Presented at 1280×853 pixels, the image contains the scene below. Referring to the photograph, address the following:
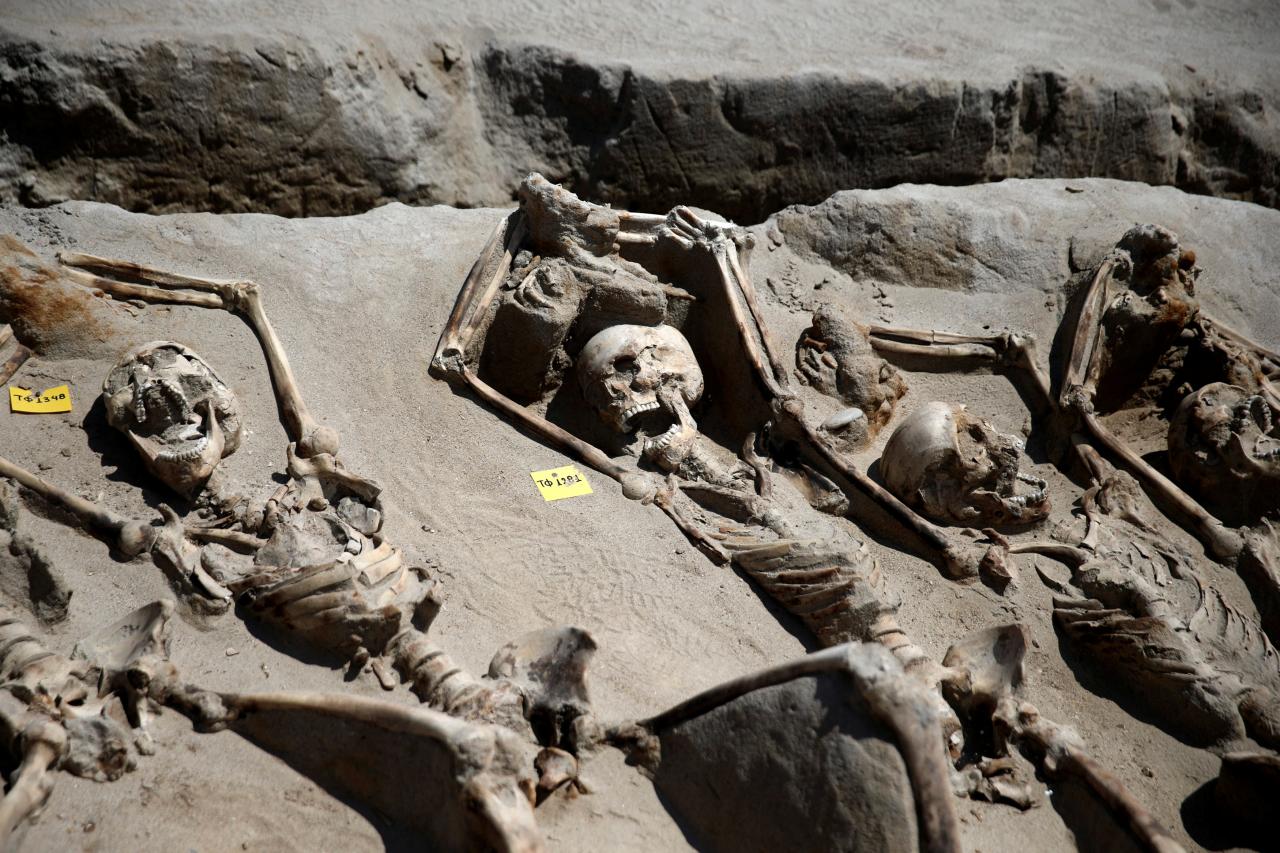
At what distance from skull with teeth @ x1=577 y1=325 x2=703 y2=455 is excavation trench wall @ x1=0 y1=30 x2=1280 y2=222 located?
1.85 meters

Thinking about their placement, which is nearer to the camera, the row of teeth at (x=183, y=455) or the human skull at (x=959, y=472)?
the row of teeth at (x=183, y=455)

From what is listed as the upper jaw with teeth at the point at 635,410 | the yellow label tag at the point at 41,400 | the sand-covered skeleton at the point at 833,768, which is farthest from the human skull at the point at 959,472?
the yellow label tag at the point at 41,400

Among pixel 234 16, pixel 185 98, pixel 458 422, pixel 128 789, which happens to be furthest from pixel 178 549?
pixel 234 16

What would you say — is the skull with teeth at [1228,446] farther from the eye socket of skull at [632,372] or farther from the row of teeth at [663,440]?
the row of teeth at [663,440]

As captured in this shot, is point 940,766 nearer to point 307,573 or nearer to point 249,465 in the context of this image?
point 307,573

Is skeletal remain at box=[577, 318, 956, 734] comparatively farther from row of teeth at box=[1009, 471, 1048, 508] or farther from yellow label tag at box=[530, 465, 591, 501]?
row of teeth at box=[1009, 471, 1048, 508]

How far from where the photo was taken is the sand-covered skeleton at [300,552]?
3.03m

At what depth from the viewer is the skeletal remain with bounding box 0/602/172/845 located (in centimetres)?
257

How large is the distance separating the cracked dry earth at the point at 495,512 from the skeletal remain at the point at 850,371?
0.16m

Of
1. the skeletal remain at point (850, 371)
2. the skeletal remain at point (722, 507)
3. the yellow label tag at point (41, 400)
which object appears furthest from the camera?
the skeletal remain at point (850, 371)

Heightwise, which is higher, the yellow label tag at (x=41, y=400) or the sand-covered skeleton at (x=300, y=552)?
the yellow label tag at (x=41, y=400)

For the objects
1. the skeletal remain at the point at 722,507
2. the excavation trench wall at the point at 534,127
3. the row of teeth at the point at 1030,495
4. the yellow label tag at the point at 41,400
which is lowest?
the row of teeth at the point at 1030,495

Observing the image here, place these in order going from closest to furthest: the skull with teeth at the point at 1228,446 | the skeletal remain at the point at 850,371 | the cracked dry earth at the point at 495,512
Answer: the cracked dry earth at the point at 495,512 → the skull with teeth at the point at 1228,446 → the skeletal remain at the point at 850,371

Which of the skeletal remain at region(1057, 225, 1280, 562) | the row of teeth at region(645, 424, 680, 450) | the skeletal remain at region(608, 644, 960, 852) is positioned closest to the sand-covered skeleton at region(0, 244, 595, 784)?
the skeletal remain at region(608, 644, 960, 852)
